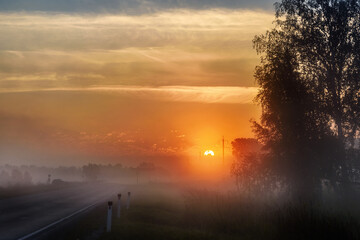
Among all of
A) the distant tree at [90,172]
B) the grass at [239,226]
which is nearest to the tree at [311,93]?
the grass at [239,226]

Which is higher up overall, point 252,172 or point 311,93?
point 311,93

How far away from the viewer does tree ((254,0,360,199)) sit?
82.8 ft

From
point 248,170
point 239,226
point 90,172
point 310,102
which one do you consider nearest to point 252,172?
point 248,170

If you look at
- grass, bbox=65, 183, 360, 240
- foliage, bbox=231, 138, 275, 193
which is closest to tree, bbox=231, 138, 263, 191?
foliage, bbox=231, 138, 275, 193

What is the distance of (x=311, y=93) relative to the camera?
26.9m

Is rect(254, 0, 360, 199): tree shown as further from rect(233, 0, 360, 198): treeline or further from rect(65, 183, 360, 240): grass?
rect(65, 183, 360, 240): grass

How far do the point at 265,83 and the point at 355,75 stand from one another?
7.40 m

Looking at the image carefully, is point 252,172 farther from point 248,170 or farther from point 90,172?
point 90,172

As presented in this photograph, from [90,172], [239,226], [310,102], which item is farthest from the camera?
[90,172]

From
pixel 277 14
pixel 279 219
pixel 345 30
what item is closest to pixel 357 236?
pixel 279 219

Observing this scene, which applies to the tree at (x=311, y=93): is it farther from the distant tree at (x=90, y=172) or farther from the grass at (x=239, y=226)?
the distant tree at (x=90, y=172)

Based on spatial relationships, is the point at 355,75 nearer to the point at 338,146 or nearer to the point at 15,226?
the point at 338,146

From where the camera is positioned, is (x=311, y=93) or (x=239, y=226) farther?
(x=311, y=93)

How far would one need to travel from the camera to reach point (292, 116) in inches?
993
